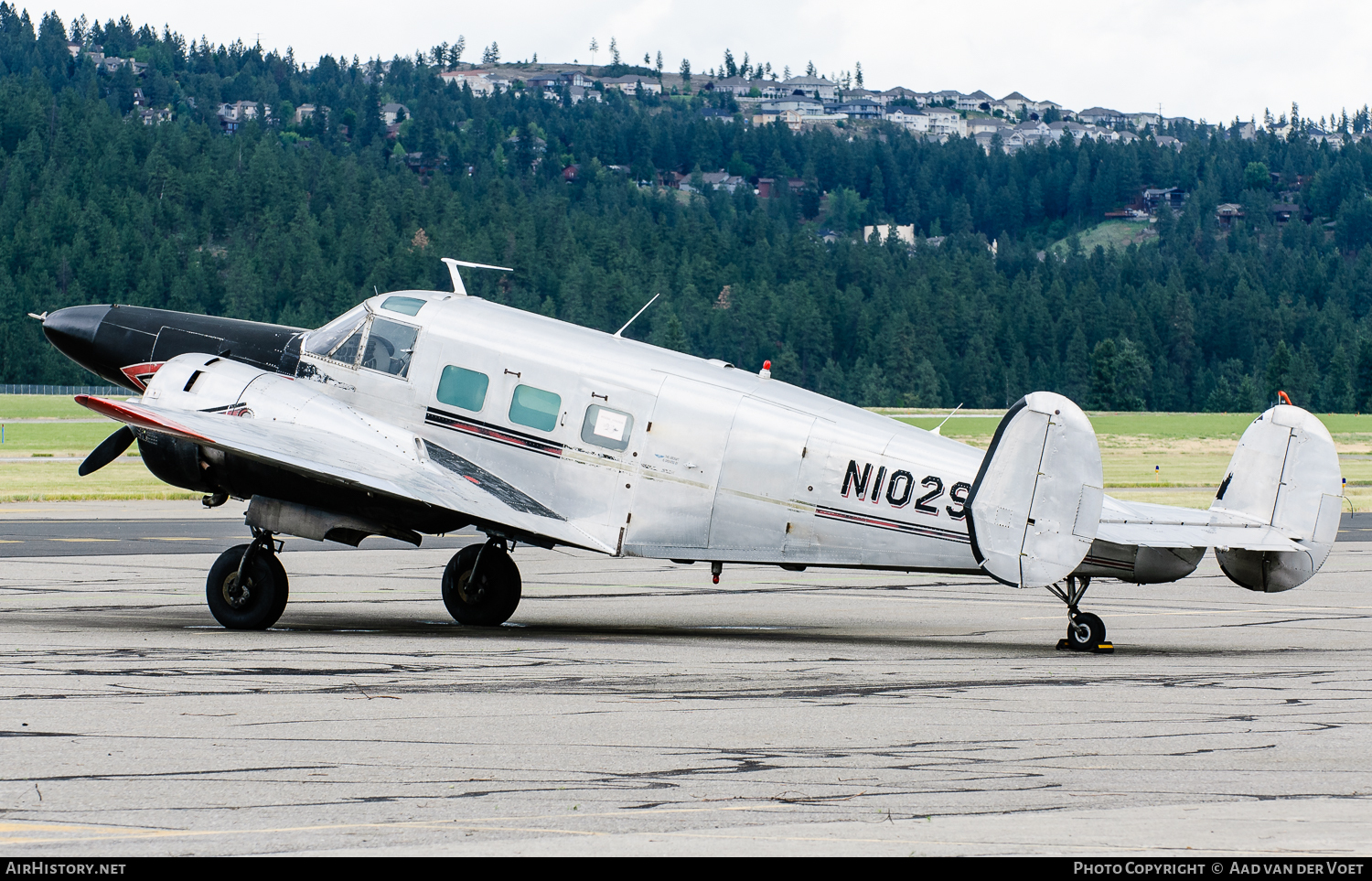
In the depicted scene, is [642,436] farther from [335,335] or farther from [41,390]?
[41,390]

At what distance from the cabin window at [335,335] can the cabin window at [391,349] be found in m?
0.21

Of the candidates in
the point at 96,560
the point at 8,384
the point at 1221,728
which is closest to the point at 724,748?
the point at 1221,728

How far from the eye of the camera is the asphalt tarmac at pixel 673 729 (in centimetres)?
829

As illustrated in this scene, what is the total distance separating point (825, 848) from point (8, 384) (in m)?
177

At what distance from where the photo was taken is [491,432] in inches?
701

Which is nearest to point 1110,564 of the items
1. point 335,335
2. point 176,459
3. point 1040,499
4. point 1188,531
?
point 1188,531

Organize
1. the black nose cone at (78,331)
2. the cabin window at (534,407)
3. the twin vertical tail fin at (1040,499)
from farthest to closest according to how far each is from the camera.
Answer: the black nose cone at (78,331) → the cabin window at (534,407) → the twin vertical tail fin at (1040,499)

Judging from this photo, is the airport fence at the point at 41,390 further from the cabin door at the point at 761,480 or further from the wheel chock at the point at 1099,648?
the wheel chock at the point at 1099,648

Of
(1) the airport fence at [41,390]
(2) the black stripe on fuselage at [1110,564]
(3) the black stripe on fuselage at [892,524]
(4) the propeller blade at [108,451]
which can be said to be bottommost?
(1) the airport fence at [41,390]

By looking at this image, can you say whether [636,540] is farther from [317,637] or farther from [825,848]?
[825,848]

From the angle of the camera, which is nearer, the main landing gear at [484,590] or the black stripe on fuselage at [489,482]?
the black stripe on fuselage at [489,482]

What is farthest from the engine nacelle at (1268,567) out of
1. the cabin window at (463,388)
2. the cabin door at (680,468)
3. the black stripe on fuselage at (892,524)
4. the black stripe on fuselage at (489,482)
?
the cabin window at (463,388)

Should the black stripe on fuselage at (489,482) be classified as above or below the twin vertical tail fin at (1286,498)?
below

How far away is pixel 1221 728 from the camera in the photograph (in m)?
11.7
